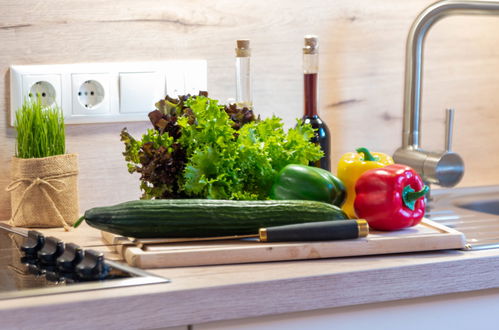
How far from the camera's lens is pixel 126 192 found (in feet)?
4.95

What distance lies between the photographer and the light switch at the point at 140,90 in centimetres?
146

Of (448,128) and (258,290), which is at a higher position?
(448,128)

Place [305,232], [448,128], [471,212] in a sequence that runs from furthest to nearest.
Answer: [448,128]
[471,212]
[305,232]

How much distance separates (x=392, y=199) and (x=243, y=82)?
38cm

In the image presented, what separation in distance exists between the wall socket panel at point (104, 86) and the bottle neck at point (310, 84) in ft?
0.70

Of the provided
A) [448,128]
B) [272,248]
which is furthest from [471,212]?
[272,248]

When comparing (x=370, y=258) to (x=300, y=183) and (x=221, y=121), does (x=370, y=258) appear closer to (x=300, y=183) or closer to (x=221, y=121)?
(x=300, y=183)

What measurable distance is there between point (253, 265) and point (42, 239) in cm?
29

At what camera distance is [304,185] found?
1.20 metres

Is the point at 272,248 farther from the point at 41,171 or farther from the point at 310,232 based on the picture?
the point at 41,171

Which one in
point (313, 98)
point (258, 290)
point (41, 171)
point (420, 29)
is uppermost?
point (420, 29)

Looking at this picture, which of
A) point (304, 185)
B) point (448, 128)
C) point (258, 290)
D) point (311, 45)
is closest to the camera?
point (258, 290)

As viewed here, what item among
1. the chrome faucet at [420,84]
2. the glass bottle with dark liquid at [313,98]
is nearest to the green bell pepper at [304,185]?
the glass bottle with dark liquid at [313,98]

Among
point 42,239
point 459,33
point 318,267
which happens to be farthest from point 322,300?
point 459,33
